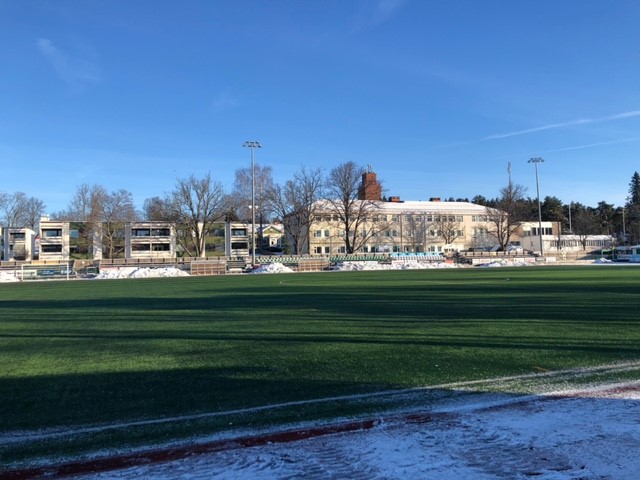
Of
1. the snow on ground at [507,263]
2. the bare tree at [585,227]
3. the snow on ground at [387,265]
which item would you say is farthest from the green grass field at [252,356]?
the bare tree at [585,227]

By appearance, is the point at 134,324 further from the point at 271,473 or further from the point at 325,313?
the point at 271,473

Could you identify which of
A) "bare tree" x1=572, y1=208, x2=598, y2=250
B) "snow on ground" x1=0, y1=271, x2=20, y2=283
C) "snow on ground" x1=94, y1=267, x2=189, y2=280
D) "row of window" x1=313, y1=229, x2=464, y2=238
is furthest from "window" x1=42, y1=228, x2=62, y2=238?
"bare tree" x1=572, y1=208, x2=598, y2=250

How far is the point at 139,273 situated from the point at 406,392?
162 feet

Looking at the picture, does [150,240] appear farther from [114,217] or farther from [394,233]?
[394,233]

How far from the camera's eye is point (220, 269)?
5609cm

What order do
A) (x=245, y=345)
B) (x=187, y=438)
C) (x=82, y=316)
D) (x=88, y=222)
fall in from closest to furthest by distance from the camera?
(x=187, y=438), (x=245, y=345), (x=82, y=316), (x=88, y=222)

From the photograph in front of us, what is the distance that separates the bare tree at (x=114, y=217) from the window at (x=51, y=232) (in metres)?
10.5

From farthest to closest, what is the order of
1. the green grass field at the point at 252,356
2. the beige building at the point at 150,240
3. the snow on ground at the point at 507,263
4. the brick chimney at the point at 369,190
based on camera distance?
the beige building at the point at 150,240
the brick chimney at the point at 369,190
the snow on ground at the point at 507,263
the green grass field at the point at 252,356

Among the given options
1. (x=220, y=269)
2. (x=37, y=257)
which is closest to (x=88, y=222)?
(x=37, y=257)

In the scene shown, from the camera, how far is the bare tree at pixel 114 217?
9150 centimetres

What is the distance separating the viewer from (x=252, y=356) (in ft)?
29.7

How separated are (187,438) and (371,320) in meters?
9.27

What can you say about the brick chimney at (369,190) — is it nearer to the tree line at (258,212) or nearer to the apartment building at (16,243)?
the tree line at (258,212)

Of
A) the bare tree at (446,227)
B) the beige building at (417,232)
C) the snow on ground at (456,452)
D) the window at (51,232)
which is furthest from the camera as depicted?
the bare tree at (446,227)
